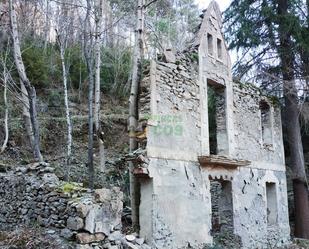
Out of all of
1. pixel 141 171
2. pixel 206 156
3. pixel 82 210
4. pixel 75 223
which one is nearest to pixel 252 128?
pixel 206 156

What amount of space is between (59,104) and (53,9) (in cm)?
552

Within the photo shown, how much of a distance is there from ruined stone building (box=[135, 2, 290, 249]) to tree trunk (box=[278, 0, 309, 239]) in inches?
28.2

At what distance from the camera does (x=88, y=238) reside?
654 cm

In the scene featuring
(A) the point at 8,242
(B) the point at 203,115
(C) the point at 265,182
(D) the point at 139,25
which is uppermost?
(D) the point at 139,25

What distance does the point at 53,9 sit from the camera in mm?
19984

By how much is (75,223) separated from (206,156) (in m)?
4.30

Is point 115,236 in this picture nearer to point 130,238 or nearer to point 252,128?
point 130,238

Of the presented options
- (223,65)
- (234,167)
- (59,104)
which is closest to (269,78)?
(223,65)

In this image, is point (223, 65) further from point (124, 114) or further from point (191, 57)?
point (124, 114)

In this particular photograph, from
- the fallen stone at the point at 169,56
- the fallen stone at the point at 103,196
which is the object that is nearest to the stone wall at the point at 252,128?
the fallen stone at the point at 169,56

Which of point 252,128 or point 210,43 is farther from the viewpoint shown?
point 252,128

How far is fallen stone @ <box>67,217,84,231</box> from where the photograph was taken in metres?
6.53

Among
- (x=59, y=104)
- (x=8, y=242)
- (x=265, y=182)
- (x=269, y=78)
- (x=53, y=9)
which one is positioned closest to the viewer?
(x=8, y=242)

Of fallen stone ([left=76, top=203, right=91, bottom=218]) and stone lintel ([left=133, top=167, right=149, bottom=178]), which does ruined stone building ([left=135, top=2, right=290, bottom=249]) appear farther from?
fallen stone ([left=76, top=203, right=91, bottom=218])
